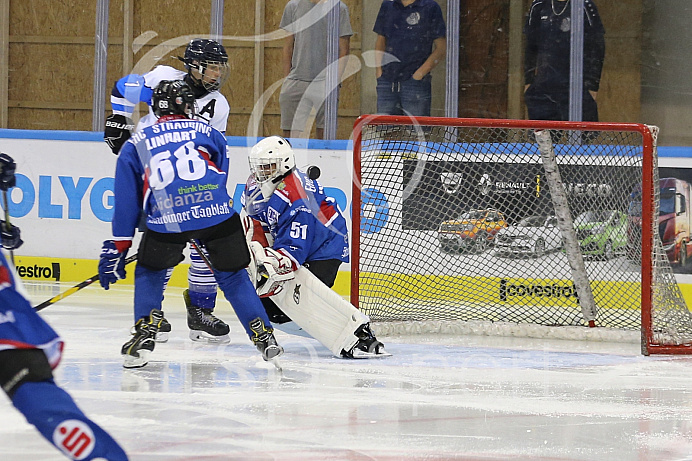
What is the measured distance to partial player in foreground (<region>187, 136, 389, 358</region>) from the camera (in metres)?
3.85

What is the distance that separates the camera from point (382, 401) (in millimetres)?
3107

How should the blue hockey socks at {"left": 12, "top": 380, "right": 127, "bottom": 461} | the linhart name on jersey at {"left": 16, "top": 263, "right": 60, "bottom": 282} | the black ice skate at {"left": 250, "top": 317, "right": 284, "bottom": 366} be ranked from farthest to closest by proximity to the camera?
the linhart name on jersey at {"left": 16, "top": 263, "right": 60, "bottom": 282} < the black ice skate at {"left": 250, "top": 317, "right": 284, "bottom": 366} < the blue hockey socks at {"left": 12, "top": 380, "right": 127, "bottom": 461}

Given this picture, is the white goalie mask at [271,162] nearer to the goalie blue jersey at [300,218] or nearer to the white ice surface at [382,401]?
the goalie blue jersey at [300,218]

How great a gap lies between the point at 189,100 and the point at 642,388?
1936 millimetres

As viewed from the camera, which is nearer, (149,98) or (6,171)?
(6,171)

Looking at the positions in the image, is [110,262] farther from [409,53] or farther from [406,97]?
[409,53]

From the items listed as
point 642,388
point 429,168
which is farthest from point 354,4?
point 642,388

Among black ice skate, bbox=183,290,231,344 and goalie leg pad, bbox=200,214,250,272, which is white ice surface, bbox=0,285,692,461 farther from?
goalie leg pad, bbox=200,214,250,272

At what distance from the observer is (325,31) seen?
251 inches

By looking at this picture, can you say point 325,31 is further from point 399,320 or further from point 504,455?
point 504,455

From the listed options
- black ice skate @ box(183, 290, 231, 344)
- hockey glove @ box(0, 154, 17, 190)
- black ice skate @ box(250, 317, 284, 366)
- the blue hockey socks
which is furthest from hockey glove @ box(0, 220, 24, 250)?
the blue hockey socks

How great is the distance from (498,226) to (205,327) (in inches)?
67.4

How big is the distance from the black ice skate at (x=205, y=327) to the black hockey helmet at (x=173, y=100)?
1156 millimetres

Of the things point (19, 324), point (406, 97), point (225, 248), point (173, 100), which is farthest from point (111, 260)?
point (406, 97)
